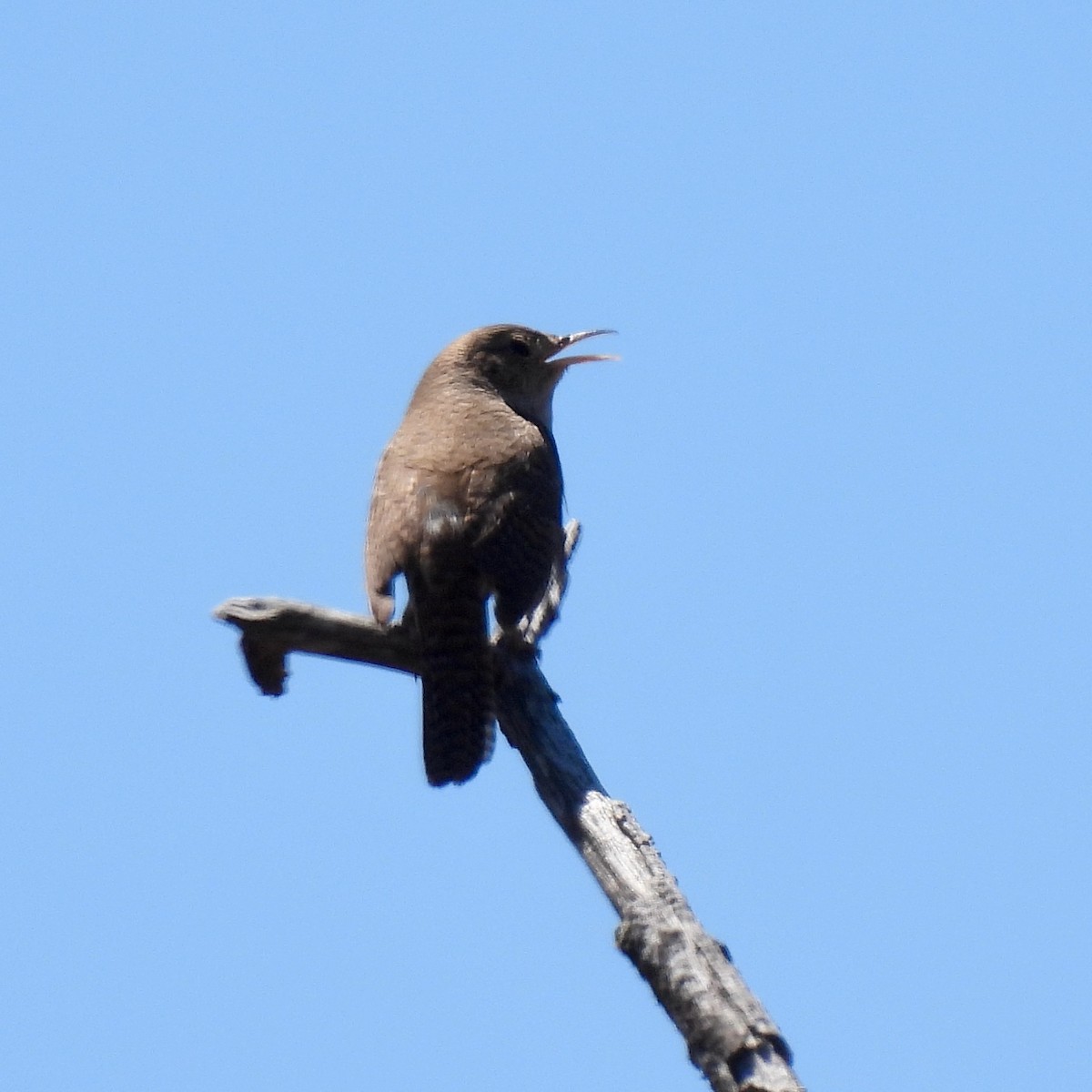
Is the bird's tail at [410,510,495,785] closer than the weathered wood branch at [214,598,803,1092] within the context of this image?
No

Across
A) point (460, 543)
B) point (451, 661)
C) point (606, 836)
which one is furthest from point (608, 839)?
point (460, 543)

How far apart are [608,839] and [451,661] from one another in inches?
41.0

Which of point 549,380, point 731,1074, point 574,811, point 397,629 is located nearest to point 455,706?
point 397,629

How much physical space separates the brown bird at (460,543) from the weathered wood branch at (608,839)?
100mm

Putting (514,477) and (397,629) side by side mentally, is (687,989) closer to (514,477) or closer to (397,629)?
(397,629)

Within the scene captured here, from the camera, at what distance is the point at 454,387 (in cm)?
656

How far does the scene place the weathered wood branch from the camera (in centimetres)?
358

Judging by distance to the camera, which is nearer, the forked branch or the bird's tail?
the forked branch

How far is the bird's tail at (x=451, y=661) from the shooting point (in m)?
5.00

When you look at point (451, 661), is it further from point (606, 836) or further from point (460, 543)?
point (606, 836)

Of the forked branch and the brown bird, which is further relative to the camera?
the brown bird

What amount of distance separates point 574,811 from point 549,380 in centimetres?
293

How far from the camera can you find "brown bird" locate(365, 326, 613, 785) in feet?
16.5

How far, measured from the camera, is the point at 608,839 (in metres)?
Result: 4.20
